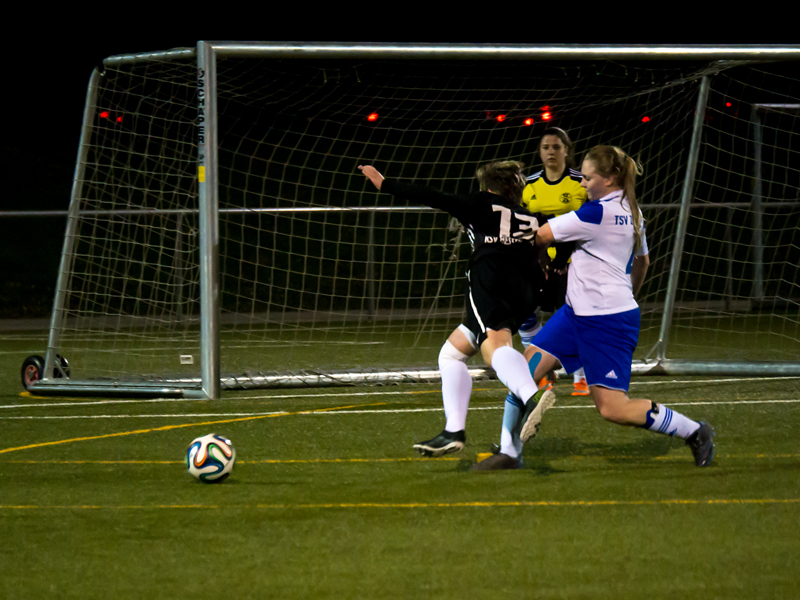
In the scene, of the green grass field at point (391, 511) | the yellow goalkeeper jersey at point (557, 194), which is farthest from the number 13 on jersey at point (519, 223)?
the yellow goalkeeper jersey at point (557, 194)

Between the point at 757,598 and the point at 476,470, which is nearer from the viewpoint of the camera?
the point at 757,598

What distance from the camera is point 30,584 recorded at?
12.5ft

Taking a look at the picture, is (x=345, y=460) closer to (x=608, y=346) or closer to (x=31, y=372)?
(x=608, y=346)

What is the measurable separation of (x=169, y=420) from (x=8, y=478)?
1911 mm

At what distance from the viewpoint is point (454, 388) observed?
5.77 meters

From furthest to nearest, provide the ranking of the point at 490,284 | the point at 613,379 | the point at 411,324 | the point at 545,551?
1. the point at 411,324
2. the point at 490,284
3. the point at 613,379
4. the point at 545,551

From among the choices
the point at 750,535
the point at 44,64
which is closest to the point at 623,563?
the point at 750,535

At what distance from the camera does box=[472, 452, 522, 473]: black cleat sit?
18.3 feet

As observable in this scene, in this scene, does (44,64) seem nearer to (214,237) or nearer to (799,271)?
(799,271)

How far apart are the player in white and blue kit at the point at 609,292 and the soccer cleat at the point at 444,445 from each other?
0.74ft

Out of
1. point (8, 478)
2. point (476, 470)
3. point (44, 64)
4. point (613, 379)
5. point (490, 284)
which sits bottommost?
point (8, 478)

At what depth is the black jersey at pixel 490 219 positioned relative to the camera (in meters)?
5.71

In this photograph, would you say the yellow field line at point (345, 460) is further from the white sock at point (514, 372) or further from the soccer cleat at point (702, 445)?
the white sock at point (514, 372)

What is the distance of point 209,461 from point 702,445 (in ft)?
8.06
